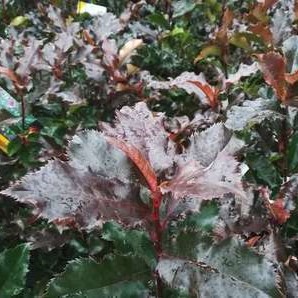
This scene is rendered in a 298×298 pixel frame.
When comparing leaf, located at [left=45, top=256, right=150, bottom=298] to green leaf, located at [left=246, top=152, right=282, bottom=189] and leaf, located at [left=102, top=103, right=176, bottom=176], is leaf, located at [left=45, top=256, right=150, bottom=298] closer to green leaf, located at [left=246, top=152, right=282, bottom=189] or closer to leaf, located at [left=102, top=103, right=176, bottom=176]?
leaf, located at [left=102, top=103, right=176, bottom=176]

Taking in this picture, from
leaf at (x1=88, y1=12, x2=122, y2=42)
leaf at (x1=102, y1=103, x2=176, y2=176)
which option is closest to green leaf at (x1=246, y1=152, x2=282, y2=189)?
Result: leaf at (x1=102, y1=103, x2=176, y2=176)

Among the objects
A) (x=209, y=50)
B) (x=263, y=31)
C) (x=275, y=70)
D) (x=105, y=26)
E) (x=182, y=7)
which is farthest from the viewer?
(x=182, y=7)

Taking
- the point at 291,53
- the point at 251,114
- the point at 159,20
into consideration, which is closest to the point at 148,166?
the point at 251,114

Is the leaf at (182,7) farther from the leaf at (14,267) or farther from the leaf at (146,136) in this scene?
the leaf at (14,267)

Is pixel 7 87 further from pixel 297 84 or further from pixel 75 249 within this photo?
pixel 297 84

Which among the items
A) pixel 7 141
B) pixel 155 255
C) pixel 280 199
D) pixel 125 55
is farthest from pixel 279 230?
pixel 125 55

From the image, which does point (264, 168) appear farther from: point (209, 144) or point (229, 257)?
point (229, 257)
